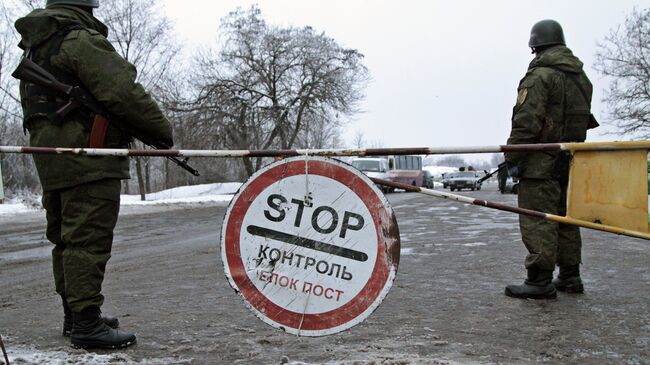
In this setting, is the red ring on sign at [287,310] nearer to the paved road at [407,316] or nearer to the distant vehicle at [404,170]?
the paved road at [407,316]

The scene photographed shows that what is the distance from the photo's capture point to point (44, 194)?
338 cm

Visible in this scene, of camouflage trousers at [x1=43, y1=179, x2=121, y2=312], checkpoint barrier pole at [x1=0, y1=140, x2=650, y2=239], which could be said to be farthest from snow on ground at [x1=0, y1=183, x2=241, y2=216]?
checkpoint barrier pole at [x1=0, y1=140, x2=650, y2=239]

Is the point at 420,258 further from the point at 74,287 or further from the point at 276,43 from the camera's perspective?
the point at 276,43

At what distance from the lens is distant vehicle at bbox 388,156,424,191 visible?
124 feet

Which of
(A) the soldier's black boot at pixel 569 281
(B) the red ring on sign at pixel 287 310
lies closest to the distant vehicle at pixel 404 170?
(A) the soldier's black boot at pixel 569 281

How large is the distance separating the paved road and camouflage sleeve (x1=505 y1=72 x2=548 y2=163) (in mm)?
1223

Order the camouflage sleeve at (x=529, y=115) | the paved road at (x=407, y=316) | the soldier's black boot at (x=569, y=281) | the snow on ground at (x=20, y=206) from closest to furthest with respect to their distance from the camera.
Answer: the paved road at (x=407, y=316) → the camouflage sleeve at (x=529, y=115) → the soldier's black boot at (x=569, y=281) → the snow on ground at (x=20, y=206)

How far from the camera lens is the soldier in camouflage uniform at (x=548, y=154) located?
4.48 meters

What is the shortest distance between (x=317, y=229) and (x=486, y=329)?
155 centimetres

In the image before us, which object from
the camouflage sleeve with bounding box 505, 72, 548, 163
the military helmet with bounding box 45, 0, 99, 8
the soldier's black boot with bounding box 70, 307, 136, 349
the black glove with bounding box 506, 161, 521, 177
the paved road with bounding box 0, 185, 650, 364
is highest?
the military helmet with bounding box 45, 0, 99, 8

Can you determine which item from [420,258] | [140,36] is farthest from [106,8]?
[420,258]

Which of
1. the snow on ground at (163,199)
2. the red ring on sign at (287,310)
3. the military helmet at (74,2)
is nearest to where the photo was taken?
the red ring on sign at (287,310)

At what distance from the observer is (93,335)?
323 centimetres

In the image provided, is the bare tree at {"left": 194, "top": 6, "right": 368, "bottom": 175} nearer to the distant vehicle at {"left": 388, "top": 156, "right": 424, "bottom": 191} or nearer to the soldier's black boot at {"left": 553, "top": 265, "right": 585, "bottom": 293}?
the distant vehicle at {"left": 388, "top": 156, "right": 424, "bottom": 191}
